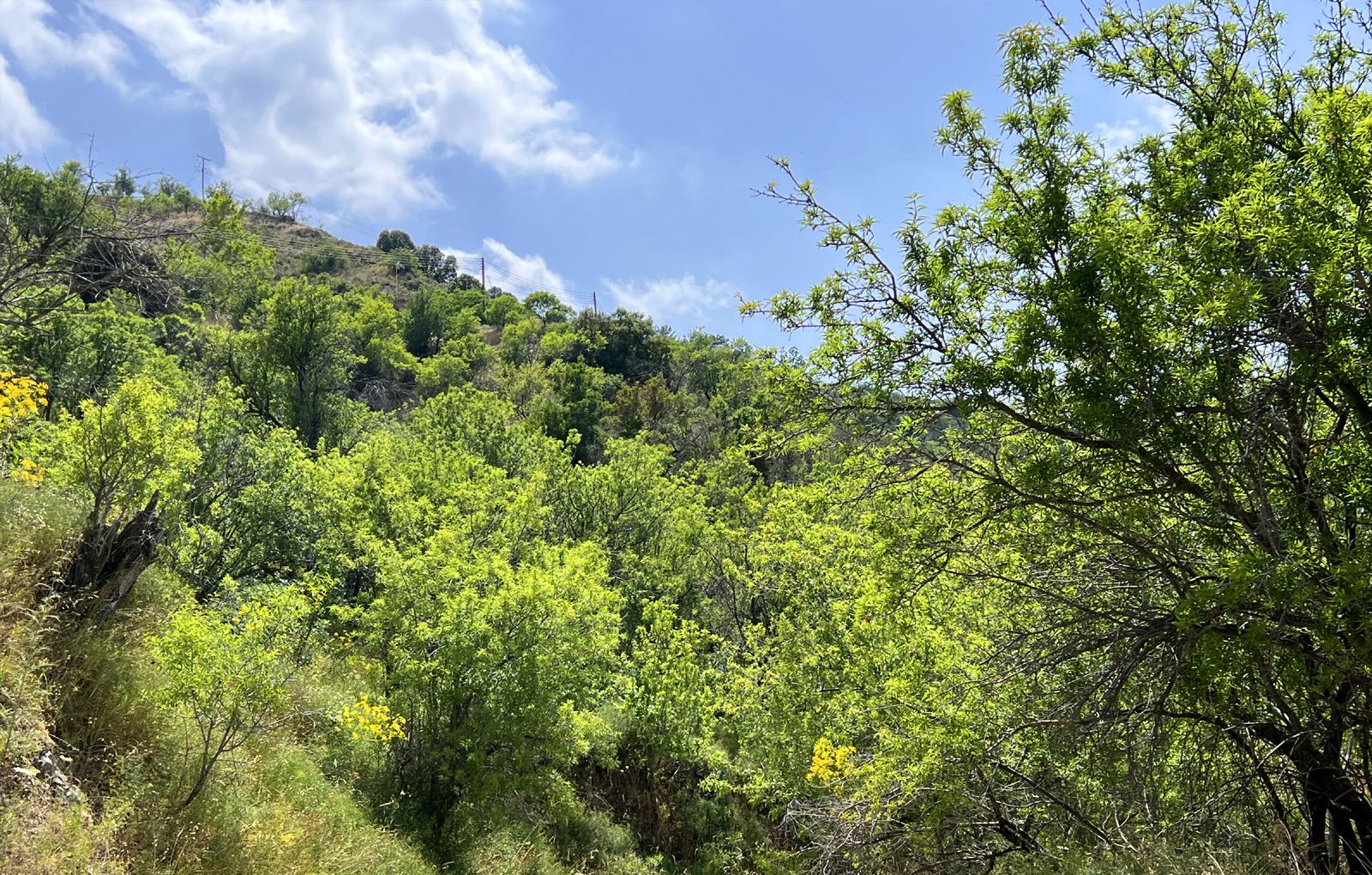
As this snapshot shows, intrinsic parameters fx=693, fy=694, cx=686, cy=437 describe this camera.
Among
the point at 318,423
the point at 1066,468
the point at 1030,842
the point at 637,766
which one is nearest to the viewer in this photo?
the point at 1066,468

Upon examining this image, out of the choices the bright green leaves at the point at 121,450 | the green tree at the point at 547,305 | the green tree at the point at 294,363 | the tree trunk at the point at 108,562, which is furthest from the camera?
the green tree at the point at 547,305

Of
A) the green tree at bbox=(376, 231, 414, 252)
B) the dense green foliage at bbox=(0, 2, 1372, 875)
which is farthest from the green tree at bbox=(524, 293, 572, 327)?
the dense green foliage at bbox=(0, 2, 1372, 875)

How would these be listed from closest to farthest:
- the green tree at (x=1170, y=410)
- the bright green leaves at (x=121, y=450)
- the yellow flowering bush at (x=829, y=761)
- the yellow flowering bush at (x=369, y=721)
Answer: the green tree at (x=1170, y=410) < the bright green leaves at (x=121, y=450) < the yellow flowering bush at (x=369, y=721) < the yellow flowering bush at (x=829, y=761)

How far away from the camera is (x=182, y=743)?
6.60m

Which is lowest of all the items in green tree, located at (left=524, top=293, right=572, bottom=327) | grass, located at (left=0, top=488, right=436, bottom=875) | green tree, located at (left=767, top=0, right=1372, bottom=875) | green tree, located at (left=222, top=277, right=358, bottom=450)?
grass, located at (left=0, top=488, right=436, bottom=875)

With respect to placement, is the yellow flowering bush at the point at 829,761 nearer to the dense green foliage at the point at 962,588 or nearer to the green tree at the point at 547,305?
the dense green foliage at the point at 962,588

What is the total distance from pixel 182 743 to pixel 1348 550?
9028 mm

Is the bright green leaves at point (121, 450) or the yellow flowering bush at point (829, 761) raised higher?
the bright green leaves at point (121, 450)

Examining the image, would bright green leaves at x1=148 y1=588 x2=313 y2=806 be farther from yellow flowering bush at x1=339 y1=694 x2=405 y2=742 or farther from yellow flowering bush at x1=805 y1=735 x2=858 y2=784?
yellow flowering bush at x1=805 y1=735 x2=858 y2=784

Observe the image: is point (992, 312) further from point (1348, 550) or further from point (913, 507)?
point (1348, 550)

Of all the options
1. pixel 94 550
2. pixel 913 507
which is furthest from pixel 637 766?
pixel 913 507

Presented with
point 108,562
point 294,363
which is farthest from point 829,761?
point 294,363

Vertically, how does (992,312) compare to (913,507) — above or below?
above

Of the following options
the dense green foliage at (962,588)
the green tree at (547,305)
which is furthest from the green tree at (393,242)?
the dense green foliage at (962,588)
